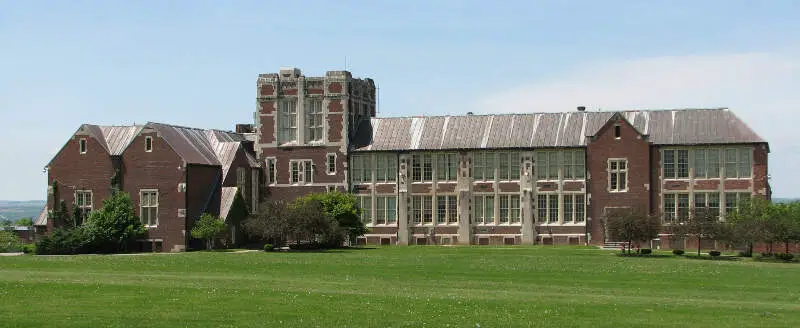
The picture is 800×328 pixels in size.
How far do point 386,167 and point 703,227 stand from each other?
2707cm

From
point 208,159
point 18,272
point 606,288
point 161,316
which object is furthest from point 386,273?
point 208,159

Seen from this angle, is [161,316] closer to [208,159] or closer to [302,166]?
[208,159]

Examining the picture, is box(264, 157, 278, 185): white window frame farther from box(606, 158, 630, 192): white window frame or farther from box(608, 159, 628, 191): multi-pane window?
box(608, 159, 628, 191): multi-pane window

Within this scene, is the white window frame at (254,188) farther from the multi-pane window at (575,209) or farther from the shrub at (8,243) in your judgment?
the multi-pane window at (575,209)

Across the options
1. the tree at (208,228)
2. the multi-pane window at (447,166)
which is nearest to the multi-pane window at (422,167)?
the multi-pane window at (447,166)

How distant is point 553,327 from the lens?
2883 cm

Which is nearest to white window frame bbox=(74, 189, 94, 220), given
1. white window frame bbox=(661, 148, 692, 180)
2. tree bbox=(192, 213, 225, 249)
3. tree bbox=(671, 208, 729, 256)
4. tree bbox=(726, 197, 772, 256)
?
tree bbox=(192, 213, 225, 249)

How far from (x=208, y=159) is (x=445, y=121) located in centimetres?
1850

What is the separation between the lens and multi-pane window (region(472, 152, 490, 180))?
8919 cm

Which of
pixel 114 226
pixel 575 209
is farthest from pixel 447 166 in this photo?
pixel 114 226

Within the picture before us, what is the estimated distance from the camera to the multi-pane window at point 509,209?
88438 millimetres

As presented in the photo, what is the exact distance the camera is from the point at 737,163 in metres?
83.4

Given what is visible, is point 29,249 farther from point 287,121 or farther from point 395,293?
point 395,293

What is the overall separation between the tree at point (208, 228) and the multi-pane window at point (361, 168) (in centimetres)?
1365
